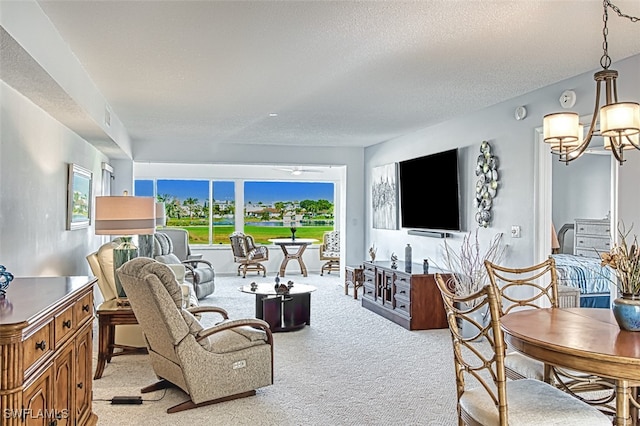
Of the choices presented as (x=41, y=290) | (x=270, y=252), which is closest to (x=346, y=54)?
(x=41, y=290)

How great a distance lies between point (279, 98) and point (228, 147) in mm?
3318

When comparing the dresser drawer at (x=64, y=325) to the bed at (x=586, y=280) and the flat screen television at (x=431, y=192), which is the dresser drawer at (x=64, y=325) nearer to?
the flat screen television at (x=431, y=192)

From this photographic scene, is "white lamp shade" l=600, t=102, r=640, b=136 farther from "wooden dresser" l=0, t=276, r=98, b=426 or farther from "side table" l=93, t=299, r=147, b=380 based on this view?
"side table" l=93, t=299, r=147, b=380

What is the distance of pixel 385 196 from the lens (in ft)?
26.0

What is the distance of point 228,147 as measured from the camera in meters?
8.13

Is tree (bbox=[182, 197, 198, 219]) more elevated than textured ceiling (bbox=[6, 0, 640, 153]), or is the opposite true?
textured ceiling (bbox=[6, 0, 640, 153])

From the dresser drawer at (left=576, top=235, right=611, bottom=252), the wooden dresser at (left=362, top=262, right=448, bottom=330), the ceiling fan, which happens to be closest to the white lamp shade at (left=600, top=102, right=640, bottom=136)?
the wooden dresser at (left=362, top=262, right=448, bottom=330)

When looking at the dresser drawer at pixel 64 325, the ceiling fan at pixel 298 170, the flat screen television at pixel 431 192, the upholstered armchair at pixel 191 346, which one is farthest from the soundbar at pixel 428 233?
the dresser drawer at pixel 64 325

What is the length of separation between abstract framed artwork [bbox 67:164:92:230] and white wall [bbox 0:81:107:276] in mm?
79

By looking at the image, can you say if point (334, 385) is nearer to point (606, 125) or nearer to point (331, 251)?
point (606, 125)

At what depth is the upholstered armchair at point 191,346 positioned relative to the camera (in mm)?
3291

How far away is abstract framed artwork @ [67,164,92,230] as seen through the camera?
16.5 ft

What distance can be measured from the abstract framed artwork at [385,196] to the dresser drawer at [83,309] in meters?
5.39

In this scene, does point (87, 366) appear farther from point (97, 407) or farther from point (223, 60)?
point (223, 60)
